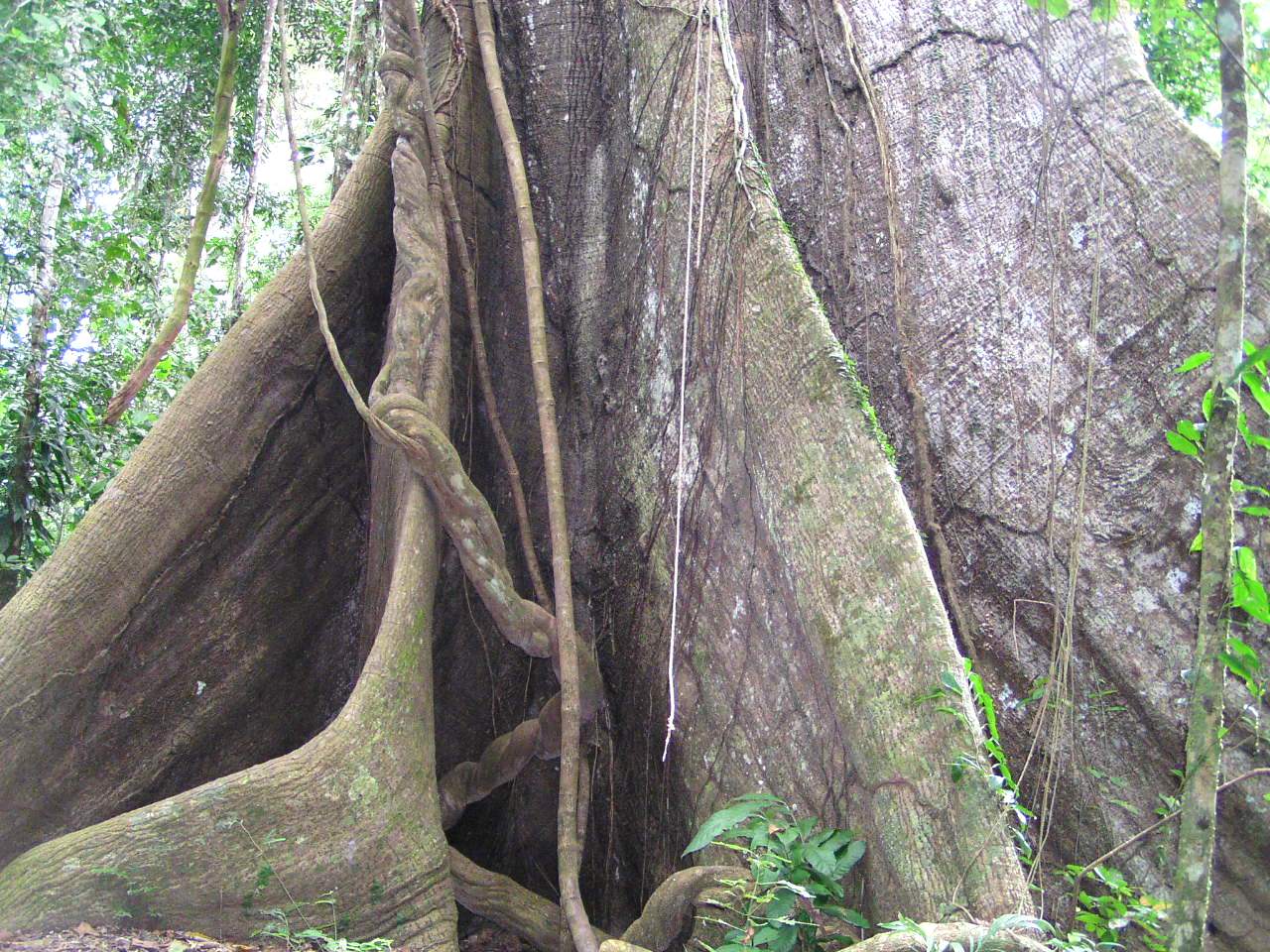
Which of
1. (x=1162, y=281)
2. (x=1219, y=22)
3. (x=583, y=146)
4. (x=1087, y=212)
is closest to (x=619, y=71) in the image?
(x=583, y=146)

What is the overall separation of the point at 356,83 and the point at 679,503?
4889 mm

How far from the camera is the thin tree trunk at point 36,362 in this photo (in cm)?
632

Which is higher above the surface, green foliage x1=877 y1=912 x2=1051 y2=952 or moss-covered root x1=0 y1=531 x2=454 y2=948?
moss-covered root x1=0 y1=531 x2=454 y2=948

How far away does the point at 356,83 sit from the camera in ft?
22.4

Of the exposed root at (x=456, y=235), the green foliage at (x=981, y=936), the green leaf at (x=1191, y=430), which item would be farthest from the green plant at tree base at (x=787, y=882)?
the exposed root at (x=456, y=235)

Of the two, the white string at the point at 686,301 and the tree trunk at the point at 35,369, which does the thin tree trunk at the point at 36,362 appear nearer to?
the tree trunk at the point at 35,369

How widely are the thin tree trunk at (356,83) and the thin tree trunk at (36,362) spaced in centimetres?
211

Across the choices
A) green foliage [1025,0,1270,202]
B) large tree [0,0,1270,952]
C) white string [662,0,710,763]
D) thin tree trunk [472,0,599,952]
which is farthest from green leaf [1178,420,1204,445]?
green foliage [1025,0,1270,202]

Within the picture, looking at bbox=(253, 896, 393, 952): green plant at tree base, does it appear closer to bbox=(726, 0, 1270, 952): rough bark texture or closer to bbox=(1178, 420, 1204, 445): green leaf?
bbox=(726, 0, 1270, 952): rough bark texture

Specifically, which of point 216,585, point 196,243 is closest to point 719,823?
point 196,243

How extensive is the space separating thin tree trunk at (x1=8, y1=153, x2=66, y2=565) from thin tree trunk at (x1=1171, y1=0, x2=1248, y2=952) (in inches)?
251

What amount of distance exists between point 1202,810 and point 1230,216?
1020 mm

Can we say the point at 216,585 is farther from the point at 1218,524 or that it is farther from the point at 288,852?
the point at 1218,524

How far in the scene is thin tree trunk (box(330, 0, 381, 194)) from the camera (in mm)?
6310
